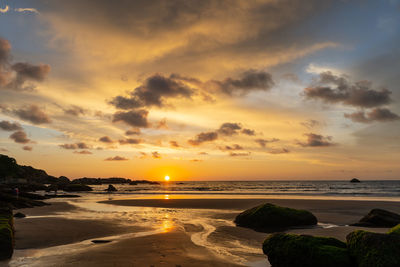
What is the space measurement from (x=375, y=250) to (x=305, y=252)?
205 cm

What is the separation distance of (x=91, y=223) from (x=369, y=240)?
16.6m

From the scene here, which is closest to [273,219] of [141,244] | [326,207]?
[141,244]

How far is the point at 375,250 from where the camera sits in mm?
8219

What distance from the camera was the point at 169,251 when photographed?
11531 mm

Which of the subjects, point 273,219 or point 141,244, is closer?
point 141,244

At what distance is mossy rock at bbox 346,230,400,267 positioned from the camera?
26.0ft

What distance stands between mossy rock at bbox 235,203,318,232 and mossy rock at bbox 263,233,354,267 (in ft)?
28.5

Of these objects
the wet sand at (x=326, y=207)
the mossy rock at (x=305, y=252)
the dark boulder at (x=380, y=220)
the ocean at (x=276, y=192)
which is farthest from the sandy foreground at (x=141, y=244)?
the ocean at (x=276, y=192)

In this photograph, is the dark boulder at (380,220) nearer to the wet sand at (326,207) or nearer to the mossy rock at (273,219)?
the wet sand at (326,207)

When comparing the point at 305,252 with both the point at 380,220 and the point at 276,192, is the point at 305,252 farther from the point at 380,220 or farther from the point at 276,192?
the point at 276,192

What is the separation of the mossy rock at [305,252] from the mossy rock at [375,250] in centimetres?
49

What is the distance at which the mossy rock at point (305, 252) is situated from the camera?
9047 millimetres

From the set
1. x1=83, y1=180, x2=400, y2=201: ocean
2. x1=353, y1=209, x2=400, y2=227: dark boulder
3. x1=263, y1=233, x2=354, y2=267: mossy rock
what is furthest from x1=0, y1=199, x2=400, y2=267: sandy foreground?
x1=83, y1=180, x2=400, y2=201: ocean

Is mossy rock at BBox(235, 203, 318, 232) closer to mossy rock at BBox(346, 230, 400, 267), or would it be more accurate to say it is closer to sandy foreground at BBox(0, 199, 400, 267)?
sandy foreground at BBox(0, 199, 400, 267)
